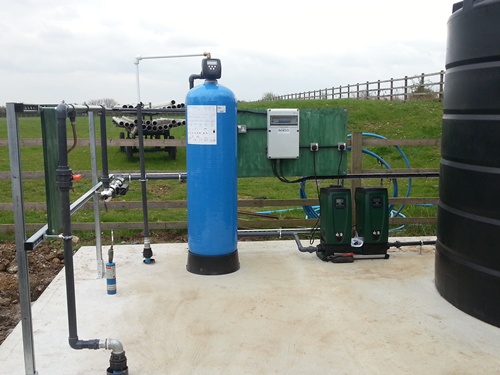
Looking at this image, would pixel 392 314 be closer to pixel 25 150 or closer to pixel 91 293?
pixel 91 293

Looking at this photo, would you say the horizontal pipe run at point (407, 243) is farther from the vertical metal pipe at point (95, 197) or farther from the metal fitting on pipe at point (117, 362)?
the metal fitting on pipe at point (117, 362)

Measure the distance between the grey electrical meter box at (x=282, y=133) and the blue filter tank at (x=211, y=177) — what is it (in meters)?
0.64

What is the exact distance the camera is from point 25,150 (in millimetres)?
15156

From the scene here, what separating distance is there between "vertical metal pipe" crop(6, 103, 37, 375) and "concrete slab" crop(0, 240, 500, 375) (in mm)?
410

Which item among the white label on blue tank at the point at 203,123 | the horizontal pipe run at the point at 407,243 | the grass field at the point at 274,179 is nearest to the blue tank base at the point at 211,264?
the white label on blue tank at the point at 203,123

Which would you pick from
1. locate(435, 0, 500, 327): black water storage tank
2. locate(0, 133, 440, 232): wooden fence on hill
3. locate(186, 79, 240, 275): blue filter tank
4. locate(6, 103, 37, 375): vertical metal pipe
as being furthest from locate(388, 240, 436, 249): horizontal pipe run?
locate(6, 103, 37, 375): vertical metal pipe

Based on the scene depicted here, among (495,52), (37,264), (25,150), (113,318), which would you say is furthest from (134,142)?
(25,150)

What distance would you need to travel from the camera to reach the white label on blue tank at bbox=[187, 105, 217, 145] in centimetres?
421

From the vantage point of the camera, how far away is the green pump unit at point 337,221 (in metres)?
4.75

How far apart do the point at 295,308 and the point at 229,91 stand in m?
1.92

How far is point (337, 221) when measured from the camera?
15.6 feet

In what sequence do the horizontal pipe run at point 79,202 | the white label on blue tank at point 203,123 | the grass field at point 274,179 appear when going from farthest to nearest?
the grass field at point 274,179 → the white label on blue tank at point 203,123 → the horizontal pipe run at point 79,202

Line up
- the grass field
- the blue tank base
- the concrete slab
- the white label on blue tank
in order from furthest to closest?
1. the grass field
2. the blue tank base
3. the white label on blue tank
4. the concrete slab

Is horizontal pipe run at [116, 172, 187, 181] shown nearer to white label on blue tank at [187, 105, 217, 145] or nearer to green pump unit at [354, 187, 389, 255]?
white label on blue tank at [187, 105, 217, 145]
